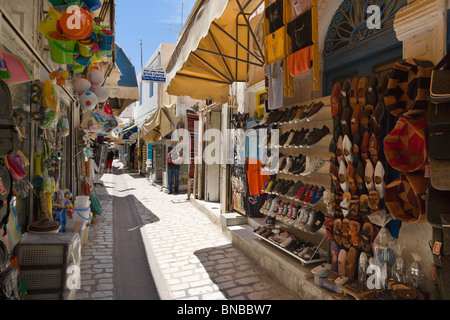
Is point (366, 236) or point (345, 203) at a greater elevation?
point (345, 203)

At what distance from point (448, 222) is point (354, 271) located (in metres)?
1.39

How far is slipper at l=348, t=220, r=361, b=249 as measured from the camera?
120 inches

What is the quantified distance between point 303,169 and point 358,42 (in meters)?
1.89

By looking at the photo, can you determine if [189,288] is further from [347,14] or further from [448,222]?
[347,14]

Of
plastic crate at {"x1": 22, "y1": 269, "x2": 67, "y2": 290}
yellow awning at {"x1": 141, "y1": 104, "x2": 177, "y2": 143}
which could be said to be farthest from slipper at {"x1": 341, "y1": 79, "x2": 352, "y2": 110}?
yellow awning at {"x1": 141, "y1": 104, "x2": 177, "y2": 143}

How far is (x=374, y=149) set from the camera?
9.33ft

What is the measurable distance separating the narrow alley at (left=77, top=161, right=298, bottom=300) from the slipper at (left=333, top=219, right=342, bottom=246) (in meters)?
1.15

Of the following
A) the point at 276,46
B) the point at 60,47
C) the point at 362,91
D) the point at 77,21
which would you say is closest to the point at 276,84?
the point at 276,46

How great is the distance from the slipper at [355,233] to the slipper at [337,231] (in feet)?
0.59

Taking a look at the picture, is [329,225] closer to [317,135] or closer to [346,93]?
[317,135]

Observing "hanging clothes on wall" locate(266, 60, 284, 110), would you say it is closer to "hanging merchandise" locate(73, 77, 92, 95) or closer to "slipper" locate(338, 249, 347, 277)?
"slipper" locate(338, 249, 347, 277)

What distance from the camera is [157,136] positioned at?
47.2 ft

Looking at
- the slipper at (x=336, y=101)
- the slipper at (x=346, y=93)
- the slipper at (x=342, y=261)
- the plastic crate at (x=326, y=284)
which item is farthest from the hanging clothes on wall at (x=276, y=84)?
the plastic crate at (x=326, y=284)

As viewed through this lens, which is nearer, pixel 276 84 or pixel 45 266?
pixel 45 266
